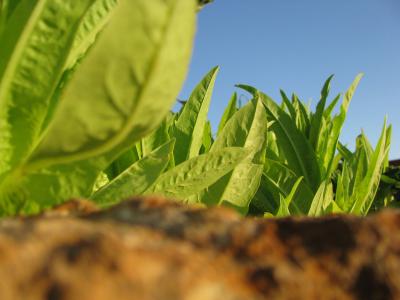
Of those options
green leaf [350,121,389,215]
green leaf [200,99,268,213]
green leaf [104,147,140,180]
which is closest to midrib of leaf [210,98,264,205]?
green leaf [200,99,268,213]

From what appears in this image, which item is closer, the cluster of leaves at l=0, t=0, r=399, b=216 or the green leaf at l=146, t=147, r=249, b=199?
the cluster of leaves at l=0, t=0, r=399, b=216

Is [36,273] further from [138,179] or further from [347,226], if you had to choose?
[138,179]

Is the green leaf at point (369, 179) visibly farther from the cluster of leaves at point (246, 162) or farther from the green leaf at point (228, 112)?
the green leaf at point (228, 112)

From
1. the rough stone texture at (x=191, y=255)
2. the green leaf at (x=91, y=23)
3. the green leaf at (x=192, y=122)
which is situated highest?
the green leaf at (x=91, y=23)

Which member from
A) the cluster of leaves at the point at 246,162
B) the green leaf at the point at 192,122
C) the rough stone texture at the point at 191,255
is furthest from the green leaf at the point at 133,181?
the green leaf at the point at 192,122

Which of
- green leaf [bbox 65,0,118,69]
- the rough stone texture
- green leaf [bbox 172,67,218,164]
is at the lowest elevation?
the rough stone texture

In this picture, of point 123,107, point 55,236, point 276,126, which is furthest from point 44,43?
point 276,126

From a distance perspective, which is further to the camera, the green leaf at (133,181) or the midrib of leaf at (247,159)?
the midrib of leaf at (247,159)

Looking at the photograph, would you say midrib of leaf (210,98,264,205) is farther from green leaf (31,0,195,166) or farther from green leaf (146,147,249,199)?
green leaf (31,0,195,166)
